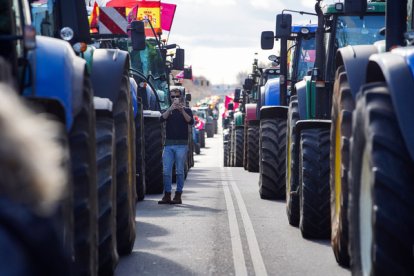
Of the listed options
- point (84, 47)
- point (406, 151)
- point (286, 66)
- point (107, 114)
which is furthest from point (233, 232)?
point (286, 66)

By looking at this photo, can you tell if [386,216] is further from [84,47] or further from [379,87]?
[84,47]

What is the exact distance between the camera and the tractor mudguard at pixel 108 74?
Result: 7543 mm

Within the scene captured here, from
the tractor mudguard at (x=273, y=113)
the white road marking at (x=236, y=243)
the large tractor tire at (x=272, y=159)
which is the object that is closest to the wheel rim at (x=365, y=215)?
the white road marking at (x=236, y=243)

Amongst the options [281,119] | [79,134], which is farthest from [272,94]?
[79,134]

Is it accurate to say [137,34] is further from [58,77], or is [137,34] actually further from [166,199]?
[58,77]

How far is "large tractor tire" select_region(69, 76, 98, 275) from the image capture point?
15.3 feet

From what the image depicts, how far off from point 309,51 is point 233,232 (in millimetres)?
6314

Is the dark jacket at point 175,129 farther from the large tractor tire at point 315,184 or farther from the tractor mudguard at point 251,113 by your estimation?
the tractor mudguard at point 251,113

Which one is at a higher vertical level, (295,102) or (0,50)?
(0,50)

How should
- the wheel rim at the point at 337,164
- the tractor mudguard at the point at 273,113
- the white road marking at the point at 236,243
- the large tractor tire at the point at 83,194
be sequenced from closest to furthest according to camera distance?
1. the large tractor tire at the point at 83,194
2. the wheel rim at the point at 337,164
3. the white road marking at the point at 236,243
4. the tractor mudguard at the point at 273,113

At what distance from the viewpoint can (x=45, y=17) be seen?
769 cm

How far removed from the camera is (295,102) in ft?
37.0

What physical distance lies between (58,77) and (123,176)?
293 centimetres

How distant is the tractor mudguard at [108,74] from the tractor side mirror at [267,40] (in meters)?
5.73
